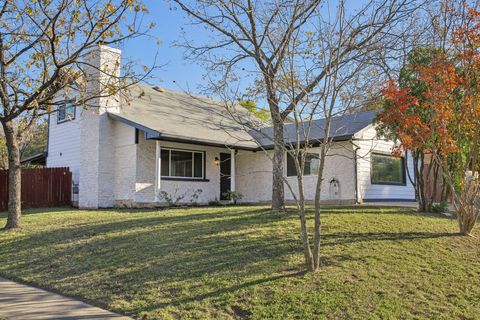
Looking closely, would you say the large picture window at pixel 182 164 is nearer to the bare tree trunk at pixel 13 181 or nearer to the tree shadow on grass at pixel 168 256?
the bare tree trunk at pixel 13 181

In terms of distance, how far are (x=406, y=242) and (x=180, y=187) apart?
11050mm

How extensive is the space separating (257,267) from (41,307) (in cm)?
301

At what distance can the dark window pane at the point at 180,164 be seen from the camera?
58.6 ft

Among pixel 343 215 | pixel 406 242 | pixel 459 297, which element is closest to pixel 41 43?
pixel 343 215

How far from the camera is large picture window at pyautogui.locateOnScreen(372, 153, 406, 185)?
59.5 feet

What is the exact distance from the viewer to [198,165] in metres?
18.8

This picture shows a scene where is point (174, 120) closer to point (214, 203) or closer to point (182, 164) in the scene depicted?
point (182, 164)

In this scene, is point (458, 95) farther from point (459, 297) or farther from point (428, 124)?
point (459, 297)

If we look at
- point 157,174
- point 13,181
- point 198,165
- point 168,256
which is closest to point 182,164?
point 198,165

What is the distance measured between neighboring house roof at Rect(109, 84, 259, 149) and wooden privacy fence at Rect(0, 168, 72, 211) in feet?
11.7

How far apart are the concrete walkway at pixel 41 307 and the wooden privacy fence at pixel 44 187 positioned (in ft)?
39.8

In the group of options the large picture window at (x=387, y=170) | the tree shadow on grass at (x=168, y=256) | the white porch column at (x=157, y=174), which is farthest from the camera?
the large picture window at (x=387, y=170)

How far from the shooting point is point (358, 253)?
7406mm

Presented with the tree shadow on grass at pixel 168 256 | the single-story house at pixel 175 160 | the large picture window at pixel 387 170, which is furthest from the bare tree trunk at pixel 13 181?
the large picture window at pixel 387 170
